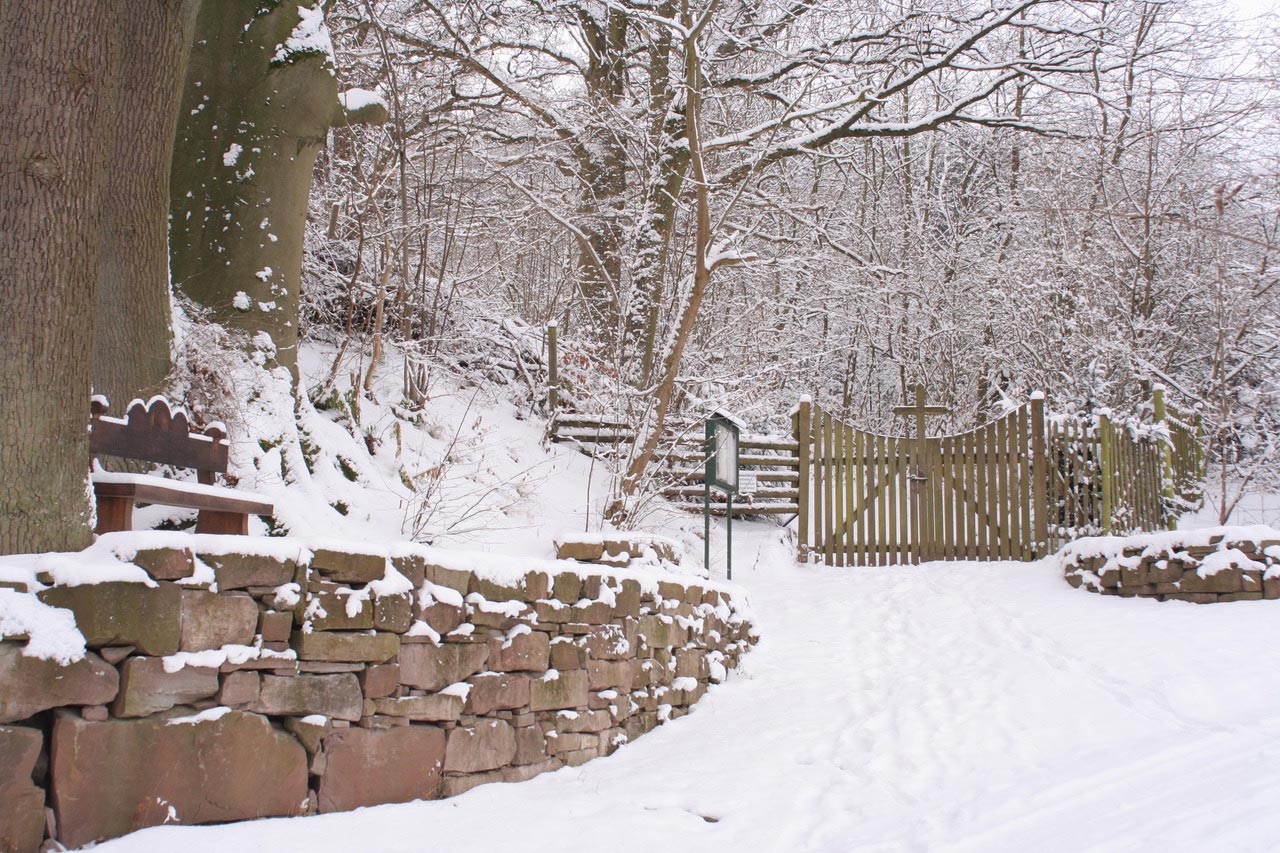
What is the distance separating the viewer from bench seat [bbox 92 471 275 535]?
273 centimetres

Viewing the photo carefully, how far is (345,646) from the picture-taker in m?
3.04

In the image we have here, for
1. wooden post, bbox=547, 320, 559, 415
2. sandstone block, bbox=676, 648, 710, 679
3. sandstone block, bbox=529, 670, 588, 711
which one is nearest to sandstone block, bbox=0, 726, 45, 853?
sandstone block, bbox=529, 670, 588, 711

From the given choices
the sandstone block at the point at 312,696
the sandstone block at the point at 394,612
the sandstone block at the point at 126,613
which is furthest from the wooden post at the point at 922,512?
the sandstone block at the point at 126,613

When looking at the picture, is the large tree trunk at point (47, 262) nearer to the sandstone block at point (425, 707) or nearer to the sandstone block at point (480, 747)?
the sandstone block at point (425, 707)

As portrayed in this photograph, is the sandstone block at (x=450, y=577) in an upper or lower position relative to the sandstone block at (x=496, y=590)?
upper

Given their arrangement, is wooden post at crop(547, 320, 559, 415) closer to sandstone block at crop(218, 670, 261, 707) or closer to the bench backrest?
the bench backrest

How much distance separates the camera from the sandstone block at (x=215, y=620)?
2.63 meters

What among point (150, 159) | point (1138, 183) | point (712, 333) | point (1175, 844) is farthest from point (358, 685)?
point (1138, 183)

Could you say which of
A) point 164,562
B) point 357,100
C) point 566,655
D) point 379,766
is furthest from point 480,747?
point 357,100

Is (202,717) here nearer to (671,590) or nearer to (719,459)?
(671,590)

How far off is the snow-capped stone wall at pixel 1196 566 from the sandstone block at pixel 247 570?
581 centimetres

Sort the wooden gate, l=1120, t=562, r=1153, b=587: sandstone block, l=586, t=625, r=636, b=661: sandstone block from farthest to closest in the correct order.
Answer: the wooden gate < l=1120, t=562, r=1153, b=587: sandstone block < l=586, t=625, r=636, b=661: sandstone block

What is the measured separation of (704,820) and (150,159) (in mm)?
3383

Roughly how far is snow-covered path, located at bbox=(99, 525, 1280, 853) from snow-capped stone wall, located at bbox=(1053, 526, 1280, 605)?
199 millimetres
